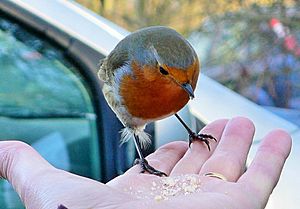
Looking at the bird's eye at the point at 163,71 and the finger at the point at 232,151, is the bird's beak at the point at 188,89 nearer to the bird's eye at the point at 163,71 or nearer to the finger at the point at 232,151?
the bird's eye at the point at 163,71

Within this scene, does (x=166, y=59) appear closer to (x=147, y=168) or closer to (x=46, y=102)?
(x=147, y=168)

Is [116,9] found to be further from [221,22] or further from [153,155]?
[153,155]

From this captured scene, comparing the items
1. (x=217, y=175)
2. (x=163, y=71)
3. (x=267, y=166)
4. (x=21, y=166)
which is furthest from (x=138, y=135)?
(x=21, y=166)

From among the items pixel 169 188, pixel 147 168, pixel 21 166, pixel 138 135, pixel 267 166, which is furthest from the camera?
pixel 138 135

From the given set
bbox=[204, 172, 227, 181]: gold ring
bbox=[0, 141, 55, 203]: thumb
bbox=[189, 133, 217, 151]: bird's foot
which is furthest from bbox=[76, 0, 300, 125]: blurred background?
bbox=[0, 141, 55, 203]: thumb

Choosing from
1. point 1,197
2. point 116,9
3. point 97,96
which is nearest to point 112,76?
A: point 97,96

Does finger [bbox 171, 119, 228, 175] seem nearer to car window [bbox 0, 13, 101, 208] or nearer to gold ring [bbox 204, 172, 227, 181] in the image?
gold ring [bbox 204, 172, 227, 181]

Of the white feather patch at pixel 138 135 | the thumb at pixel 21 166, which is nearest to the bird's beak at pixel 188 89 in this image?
the white feather patch at pixel 138 135
